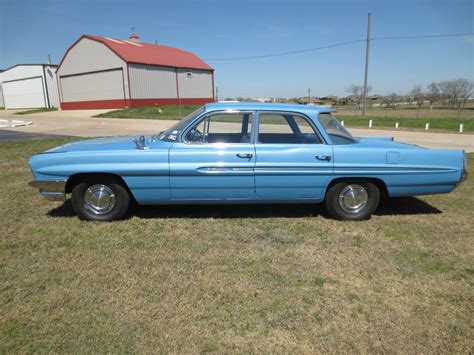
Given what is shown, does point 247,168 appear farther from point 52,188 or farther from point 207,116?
point 52,188

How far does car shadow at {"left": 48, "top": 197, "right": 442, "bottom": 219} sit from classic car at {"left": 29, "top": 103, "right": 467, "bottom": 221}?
16.7 inches

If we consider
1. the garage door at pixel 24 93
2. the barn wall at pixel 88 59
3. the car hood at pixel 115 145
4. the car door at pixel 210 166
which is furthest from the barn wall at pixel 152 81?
the car door at pixel 210 166

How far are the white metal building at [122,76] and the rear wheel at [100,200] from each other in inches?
1206

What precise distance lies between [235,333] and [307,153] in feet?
7.94

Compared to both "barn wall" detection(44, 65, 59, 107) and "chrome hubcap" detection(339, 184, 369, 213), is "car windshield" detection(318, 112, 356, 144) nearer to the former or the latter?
"chrome hubcap" detection(339, 184, 369, 213)

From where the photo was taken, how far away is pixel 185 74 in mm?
39250

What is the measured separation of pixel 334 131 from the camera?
446 cm

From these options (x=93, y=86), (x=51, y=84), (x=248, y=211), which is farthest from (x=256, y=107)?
(x=51, y=84)

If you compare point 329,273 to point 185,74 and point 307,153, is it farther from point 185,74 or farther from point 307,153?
point 185,74

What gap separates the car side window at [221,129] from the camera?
14.2ft

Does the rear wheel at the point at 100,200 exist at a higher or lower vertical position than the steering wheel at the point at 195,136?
lower

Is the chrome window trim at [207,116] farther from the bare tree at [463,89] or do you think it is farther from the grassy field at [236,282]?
the bare tree at [463,89]

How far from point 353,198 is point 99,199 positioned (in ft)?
10.6

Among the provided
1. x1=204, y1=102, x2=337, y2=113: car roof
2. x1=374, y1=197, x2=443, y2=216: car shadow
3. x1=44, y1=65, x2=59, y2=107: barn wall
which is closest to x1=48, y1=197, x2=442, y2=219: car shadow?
x1=374, y1=197, x2=443, y2=216: car shadow
